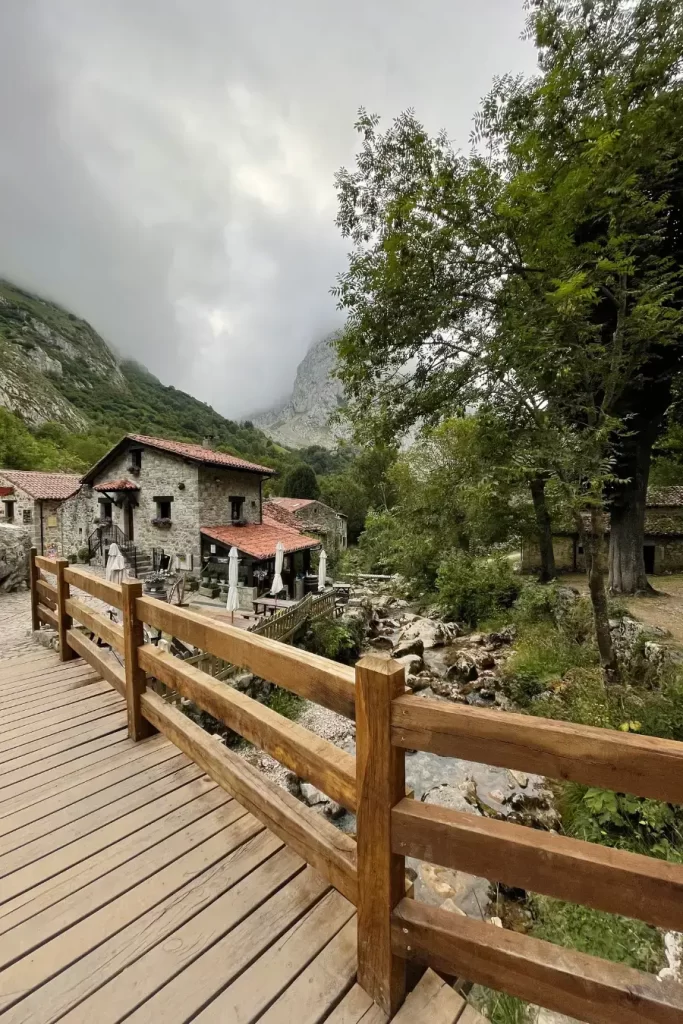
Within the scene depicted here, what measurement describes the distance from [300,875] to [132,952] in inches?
25.3

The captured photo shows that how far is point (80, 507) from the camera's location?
1908 cm

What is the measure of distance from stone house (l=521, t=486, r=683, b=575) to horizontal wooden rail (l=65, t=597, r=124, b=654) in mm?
13430

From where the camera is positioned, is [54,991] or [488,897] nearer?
[54,991]

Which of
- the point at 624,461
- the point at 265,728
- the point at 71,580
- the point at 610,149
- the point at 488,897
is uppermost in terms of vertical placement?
the point at 610,149

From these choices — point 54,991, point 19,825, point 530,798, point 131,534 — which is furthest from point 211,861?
point 131,534

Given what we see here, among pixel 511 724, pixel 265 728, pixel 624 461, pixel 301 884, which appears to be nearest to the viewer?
pixel 511 724

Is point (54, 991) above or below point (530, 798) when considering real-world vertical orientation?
above

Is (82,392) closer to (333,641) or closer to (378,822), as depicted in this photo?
(333,641)

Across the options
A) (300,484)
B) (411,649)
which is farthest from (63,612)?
(300,484)

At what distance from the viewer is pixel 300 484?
122ft

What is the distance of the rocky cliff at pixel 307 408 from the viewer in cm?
12025

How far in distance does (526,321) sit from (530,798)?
6.61 m

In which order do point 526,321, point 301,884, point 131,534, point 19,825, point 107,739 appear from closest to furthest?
1. point 301,884
2. point 19,825
3. point 107,739
4. point 526,321
5. point 131,534

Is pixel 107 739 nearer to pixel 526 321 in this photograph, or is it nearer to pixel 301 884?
pixel 301 884
